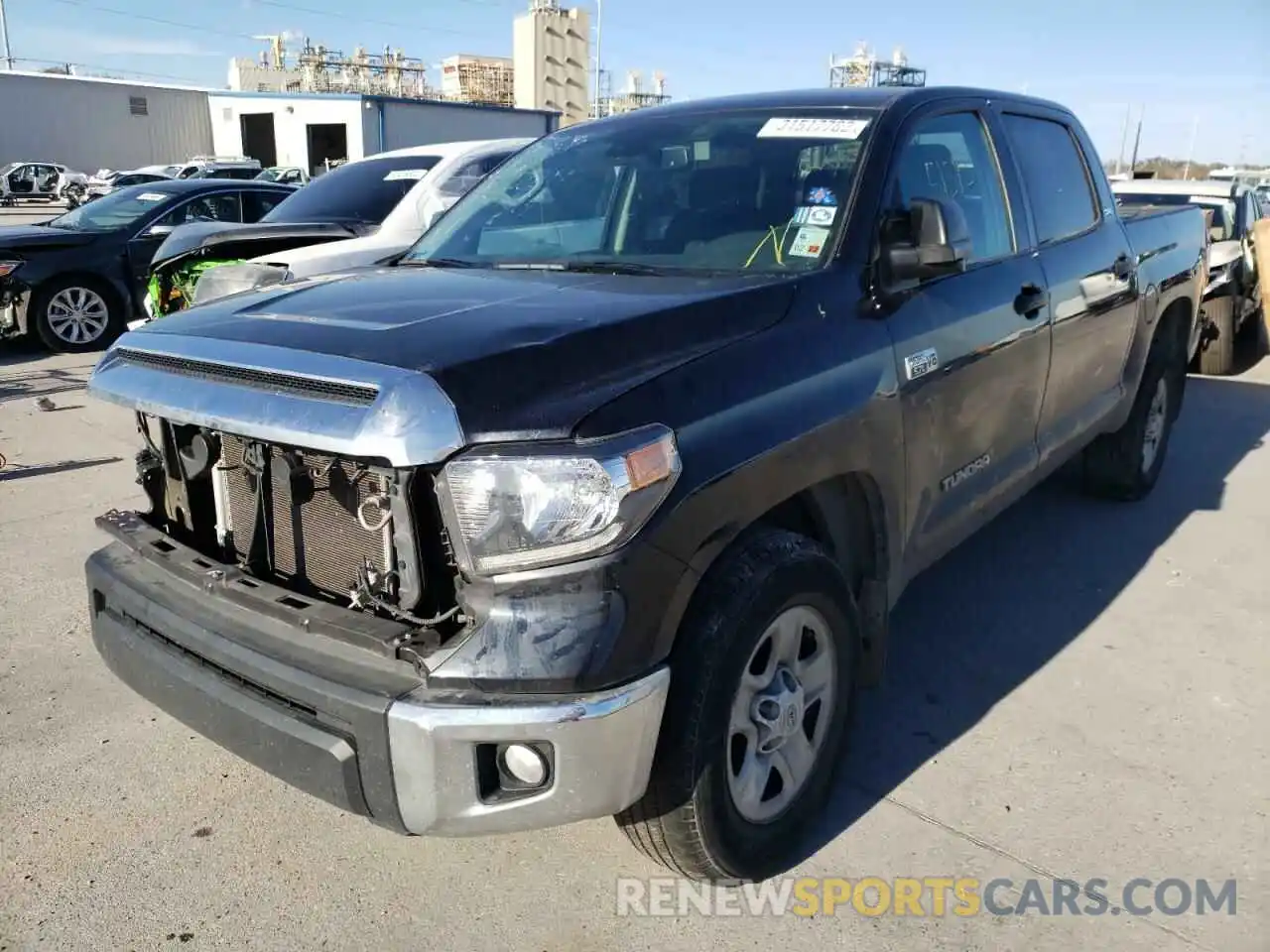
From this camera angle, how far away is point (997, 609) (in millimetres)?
4301

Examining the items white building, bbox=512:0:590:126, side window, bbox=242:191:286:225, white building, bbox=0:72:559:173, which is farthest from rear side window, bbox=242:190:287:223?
white building, bbox=512:0:590:126

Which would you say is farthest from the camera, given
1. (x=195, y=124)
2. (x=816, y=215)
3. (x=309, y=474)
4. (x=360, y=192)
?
(x=195, y=124)

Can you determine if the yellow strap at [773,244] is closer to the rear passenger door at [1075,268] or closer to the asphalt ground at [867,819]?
the rear passenger door at [1075,268]

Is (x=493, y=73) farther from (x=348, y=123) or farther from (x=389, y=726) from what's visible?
(x=389, y=726)

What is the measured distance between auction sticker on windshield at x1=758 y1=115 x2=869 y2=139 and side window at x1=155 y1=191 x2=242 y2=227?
8.80 metres

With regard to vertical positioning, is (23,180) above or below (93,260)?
below

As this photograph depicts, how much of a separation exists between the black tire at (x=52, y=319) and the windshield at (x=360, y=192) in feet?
7.68

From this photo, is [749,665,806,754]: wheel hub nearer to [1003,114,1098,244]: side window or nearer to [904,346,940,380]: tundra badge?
[904,346,940,380]: tundra badge

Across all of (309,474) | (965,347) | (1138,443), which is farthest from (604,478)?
(1138,443)

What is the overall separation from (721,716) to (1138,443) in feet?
13.1

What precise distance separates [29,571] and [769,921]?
12.0 ft

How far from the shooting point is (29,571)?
454 centimetres

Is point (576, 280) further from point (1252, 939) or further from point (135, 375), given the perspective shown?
point (1252, 939)

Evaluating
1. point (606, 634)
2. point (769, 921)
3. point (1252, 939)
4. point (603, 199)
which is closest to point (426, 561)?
point (606, 634)
